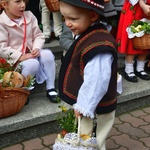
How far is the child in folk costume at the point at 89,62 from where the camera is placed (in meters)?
2.47

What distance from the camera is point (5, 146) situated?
12.1 ft

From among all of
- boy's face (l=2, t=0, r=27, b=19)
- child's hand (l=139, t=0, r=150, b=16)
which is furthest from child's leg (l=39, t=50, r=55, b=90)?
child's hand (l=139, t=0, r=150, b=16)

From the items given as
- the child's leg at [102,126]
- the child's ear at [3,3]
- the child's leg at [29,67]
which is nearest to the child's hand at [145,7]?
the child's leg at [29,67]

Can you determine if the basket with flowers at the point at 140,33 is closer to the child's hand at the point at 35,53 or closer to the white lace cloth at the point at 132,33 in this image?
the white lace cloth at the point at 132,33

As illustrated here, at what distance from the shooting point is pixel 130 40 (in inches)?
200

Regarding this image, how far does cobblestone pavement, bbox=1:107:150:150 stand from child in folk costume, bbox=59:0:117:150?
1.14 m

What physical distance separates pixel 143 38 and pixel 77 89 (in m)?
2.34

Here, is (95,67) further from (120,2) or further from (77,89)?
(120,2)

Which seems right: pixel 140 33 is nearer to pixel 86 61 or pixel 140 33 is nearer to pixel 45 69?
pixel 45 69

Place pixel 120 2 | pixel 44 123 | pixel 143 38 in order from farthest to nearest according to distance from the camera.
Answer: pixel 120 2, pixel 143 38, pixel 44 123

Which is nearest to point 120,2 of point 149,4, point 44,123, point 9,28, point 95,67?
point 149,4

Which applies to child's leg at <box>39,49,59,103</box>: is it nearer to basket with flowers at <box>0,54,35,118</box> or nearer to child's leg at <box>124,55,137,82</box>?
basket with flowers at <box>0,54,35,118</box>

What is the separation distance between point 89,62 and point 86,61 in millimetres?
31

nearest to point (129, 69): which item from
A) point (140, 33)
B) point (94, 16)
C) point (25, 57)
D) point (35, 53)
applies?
point (140, 33)
